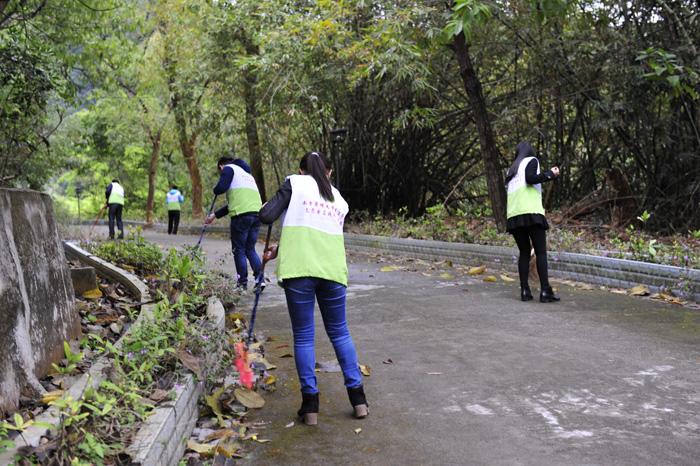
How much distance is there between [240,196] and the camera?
873 centimetres

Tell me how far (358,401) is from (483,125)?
927 centimetres

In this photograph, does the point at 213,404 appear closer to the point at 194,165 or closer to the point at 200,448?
the point at 200,448

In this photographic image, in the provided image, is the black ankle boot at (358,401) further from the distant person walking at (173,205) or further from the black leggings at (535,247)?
the distant person walking at (173,205)

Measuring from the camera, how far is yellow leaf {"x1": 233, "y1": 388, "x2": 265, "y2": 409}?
4.41m

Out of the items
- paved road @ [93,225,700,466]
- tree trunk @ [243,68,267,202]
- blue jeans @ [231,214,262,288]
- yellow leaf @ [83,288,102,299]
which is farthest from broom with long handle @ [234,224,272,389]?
tree trunk @ [243,68,267,202]

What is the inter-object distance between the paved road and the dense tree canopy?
10.5ft

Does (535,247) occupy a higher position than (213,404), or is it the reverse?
(535,247)

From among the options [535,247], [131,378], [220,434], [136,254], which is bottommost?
[220,434]

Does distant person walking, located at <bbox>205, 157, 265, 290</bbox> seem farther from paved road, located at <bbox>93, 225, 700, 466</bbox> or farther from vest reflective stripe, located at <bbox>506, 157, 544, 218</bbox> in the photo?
vest reflective stripe, located at <bbox>506, 157, 544, 218</bbox>

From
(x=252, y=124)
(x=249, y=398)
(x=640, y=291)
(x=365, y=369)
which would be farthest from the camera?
(x=252, y=124)

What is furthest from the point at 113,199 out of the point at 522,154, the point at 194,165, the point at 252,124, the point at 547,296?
the point at 547,296

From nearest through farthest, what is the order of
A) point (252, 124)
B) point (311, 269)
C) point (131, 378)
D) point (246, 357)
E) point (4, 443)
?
point (4, 443)
point (131, 378)
point (311, 269)
point (246, 357)
point (252, 124)

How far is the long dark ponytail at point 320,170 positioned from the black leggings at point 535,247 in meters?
4.25

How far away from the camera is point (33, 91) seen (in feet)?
38.0
